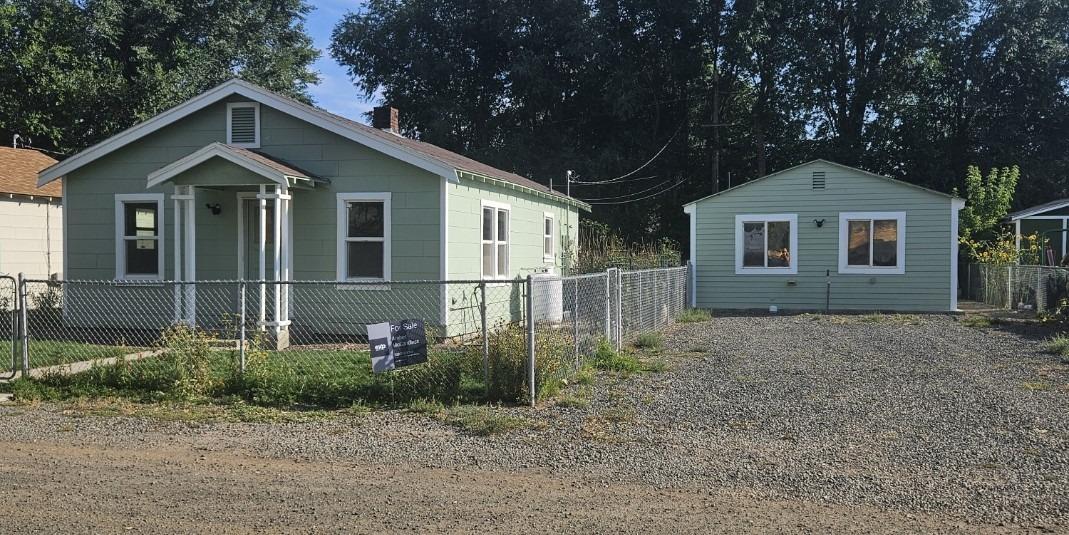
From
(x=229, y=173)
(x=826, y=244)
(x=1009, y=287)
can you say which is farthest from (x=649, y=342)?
(x=1009, y=287)

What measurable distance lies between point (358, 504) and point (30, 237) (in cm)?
1675

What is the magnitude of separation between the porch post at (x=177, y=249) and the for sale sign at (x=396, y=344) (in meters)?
5.93

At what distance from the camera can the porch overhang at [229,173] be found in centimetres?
1230

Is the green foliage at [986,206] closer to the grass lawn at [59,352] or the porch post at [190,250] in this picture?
the porch post at [190,250]

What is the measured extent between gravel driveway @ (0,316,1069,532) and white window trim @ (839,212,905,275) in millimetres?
9509

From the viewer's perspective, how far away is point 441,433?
6.96 metres

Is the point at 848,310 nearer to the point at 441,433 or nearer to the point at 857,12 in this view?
the point at 441,433

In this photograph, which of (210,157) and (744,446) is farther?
(210,157)

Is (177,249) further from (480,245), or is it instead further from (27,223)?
(27,223)

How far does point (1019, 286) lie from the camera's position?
19797 millimetres

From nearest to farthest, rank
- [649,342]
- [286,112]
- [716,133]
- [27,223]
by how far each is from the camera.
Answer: [649,342], [286,112], [27,223], [716,133]

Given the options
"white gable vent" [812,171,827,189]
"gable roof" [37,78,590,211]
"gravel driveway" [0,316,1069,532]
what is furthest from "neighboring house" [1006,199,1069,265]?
"gable roof" [37,78,590,211]

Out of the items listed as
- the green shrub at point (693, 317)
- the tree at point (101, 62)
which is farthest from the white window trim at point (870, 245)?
the tree at point (101, 62)

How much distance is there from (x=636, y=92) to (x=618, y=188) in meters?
→ 3.77
